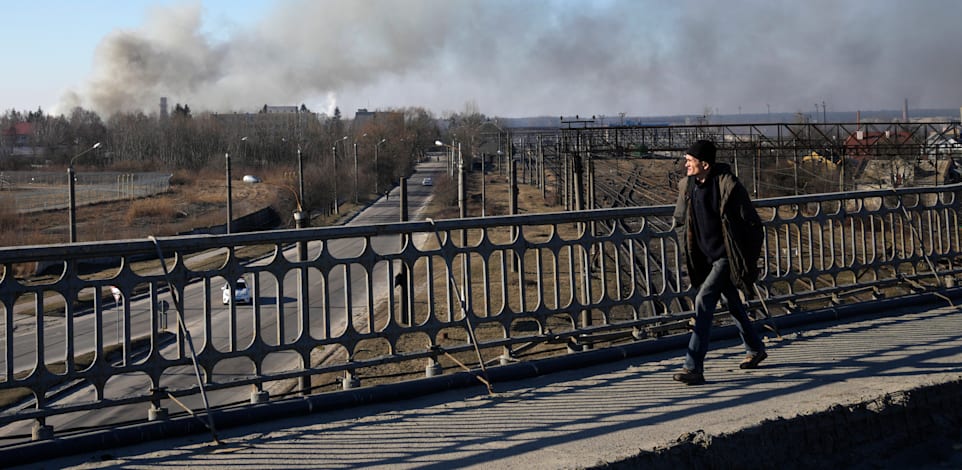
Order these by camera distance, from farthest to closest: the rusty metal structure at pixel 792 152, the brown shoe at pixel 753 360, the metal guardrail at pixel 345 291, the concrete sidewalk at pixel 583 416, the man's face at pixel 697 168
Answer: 1. the rusty metal structure at pixel 792 152
2. the brown shoe at pixel 753 360
3. the man's face at pixel 697 168
4. the metal guardrail at pixel 345 291
5. the concrete sidewalk at pixel 583 416

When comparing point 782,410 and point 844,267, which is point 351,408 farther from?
point 844,267

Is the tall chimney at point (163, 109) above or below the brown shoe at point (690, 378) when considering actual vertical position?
above

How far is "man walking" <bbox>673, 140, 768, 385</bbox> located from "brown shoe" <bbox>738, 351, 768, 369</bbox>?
55cm

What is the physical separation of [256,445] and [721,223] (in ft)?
12.5

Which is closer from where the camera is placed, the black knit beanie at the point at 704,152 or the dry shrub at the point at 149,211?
the black knit beanie at the point at 704,152

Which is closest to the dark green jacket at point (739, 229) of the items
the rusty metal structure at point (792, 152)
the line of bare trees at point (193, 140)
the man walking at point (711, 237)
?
the man walking at point (711, 237)

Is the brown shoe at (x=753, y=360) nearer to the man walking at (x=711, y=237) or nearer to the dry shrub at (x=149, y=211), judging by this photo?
the man walking at (x=711, y=237)

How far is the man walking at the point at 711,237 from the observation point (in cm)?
700

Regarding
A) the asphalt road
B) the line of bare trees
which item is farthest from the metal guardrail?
the line of bare trees

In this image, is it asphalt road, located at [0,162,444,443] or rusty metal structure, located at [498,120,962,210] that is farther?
rusty metal structure, located at [498,120,962,210]

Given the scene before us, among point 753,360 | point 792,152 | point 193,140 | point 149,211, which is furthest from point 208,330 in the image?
point 193,140

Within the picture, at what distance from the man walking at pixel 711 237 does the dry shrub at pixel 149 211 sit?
62320 millimetres

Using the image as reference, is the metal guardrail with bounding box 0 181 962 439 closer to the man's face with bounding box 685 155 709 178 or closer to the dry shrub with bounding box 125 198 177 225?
the man's face with bounding box 685 155 709 178

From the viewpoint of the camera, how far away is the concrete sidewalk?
5531mm
